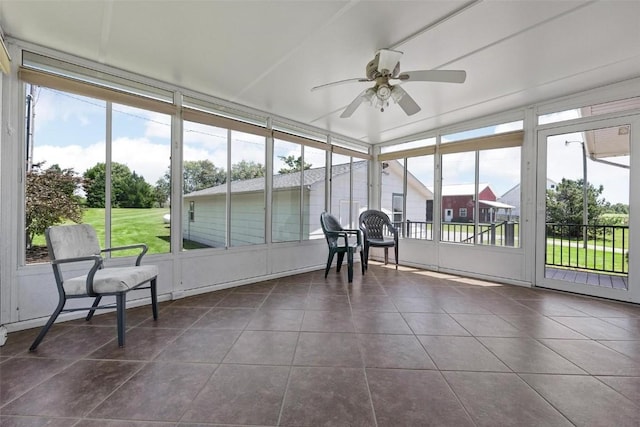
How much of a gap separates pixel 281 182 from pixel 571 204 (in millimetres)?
3925

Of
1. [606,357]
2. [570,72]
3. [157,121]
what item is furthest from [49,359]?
[570,72]

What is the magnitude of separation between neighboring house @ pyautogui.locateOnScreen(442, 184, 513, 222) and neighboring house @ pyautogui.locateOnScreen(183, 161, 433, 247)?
0.36 m

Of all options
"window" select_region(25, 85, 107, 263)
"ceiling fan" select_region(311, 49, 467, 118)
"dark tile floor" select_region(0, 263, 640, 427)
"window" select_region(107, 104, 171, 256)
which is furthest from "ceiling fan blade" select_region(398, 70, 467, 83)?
"window" select_region(25, 85, 107, 263)

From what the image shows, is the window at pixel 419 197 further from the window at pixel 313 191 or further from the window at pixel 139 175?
the window at pixel 139 175

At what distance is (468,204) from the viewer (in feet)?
14.1

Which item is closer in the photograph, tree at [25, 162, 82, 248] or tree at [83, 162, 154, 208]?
tree at [25, 162, 82, 248]

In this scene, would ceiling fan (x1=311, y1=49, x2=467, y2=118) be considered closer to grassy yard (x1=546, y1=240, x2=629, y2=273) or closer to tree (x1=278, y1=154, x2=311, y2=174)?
tree (x1=278, y1=154, x2=311, y2=174)

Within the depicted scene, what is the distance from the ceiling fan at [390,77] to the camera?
2135mm

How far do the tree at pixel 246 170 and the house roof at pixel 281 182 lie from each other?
0.19ft

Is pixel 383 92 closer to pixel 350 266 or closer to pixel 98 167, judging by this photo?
pixel 350 266

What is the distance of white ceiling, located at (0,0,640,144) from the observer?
1.92 m

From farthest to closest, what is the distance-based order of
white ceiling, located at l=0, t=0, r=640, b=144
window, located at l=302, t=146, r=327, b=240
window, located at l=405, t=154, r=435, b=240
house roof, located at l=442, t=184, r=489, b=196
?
1. window, located at l=405, t=154, r=435, b=240
2. window, located at l=302, t=146, r=327, b=240
3. house roof, located at l=442, t=184, r=489, b=196
4. white ceiling, located at l=0, t=0, r=640, b=144

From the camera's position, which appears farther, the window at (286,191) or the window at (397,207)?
the window at (397,207)

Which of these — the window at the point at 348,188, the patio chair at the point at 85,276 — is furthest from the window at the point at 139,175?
the window at the point at 348,188
